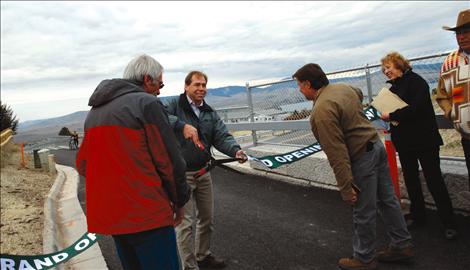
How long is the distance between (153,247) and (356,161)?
2.05 m

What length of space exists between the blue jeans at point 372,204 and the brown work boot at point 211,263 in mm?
1412

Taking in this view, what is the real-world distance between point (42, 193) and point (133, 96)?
8.10m

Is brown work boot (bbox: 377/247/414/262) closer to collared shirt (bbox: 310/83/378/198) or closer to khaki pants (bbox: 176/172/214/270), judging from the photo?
collared shirt (bbox: 310/83/378/198)

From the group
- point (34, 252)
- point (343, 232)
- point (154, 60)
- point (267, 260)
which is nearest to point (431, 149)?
point (343, 232)

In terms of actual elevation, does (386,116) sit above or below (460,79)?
below

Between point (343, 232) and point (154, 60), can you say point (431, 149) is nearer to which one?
point (343, 232)

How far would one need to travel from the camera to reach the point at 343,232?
486 centimetres

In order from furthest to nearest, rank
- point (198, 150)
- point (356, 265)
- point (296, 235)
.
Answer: point (296, 235)
point (198, 150)
point (356, 265)

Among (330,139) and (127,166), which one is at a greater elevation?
(127,166)

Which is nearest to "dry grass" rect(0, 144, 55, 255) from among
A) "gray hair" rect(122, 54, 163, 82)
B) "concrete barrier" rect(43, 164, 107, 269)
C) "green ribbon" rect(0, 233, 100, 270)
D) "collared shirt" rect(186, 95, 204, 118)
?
"concrete barrier" rect(43, 164, 107, 269)

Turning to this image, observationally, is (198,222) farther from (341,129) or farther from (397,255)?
(397,255)

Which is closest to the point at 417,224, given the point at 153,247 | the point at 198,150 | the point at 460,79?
the point at 460,79

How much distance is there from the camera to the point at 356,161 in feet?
12.0

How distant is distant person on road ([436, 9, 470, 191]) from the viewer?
12.0ft
